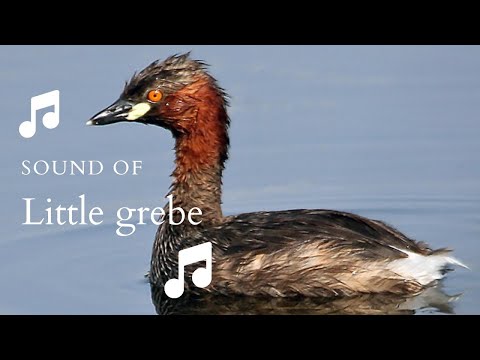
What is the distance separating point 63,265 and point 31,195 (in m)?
1.26

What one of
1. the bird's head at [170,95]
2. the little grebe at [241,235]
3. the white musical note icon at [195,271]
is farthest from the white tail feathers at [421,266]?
the bird's head at [170,95]

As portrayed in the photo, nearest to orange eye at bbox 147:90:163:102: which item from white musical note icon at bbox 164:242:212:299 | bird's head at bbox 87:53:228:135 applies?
bird's head at bbox 87:53:228:135

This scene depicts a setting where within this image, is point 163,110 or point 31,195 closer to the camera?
point 163,110

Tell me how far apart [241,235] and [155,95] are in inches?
43.2

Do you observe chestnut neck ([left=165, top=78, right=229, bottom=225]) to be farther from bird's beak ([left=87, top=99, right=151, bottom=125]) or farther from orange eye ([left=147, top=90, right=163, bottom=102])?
bird's beak ([left=87, top=99, right=151, bottom=125])

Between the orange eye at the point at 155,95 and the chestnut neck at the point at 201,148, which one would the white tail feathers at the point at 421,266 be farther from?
the orange eye at the point at 155,95

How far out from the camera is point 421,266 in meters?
10.3

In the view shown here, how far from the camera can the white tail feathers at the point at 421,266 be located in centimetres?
1020

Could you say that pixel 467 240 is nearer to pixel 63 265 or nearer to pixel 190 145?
pixel 190 145

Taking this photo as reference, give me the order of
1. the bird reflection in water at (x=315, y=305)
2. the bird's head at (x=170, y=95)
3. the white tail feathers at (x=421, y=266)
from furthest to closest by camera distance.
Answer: the bird's head at (x=170, y=95) → the white tail feathers at (x=421, y=266) → the bird reflection in water at (x=315, y=305)

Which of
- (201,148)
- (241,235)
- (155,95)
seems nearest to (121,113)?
(155,95)

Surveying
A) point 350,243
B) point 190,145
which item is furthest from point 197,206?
point 350,243

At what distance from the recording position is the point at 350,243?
10273 mm

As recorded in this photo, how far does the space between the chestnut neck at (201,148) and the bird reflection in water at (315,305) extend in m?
0.70
